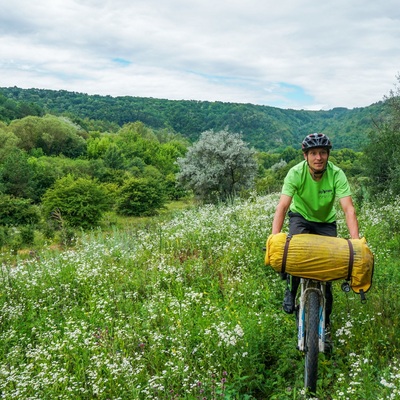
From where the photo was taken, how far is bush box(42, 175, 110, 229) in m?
37.2

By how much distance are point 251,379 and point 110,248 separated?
513 centimetres

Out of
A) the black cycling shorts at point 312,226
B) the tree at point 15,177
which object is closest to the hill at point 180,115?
the tree at point 15,177

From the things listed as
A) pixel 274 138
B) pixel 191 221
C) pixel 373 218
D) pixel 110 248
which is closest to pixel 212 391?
pixel 110 248

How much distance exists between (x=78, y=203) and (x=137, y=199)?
978 centimetres

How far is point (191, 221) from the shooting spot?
30.7ft

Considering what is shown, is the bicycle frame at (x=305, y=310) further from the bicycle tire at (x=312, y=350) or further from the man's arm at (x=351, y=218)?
the man's arm at (x=351, y=218)

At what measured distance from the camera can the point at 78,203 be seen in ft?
124

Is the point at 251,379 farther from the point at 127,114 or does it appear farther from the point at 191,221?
the point at 127,114

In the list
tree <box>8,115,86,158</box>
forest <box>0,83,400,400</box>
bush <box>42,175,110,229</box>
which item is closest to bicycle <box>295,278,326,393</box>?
forest <box>0,83,400,400</box>

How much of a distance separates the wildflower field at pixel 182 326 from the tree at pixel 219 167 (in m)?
22.2

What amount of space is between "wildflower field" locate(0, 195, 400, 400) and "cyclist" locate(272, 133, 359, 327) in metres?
0.75

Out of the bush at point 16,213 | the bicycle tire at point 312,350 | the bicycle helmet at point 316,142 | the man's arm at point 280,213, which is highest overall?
the bicycle helmet at point 316,142

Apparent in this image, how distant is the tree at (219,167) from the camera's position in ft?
99.2

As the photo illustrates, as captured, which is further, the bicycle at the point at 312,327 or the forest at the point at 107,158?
the forest at the point at 107,158
